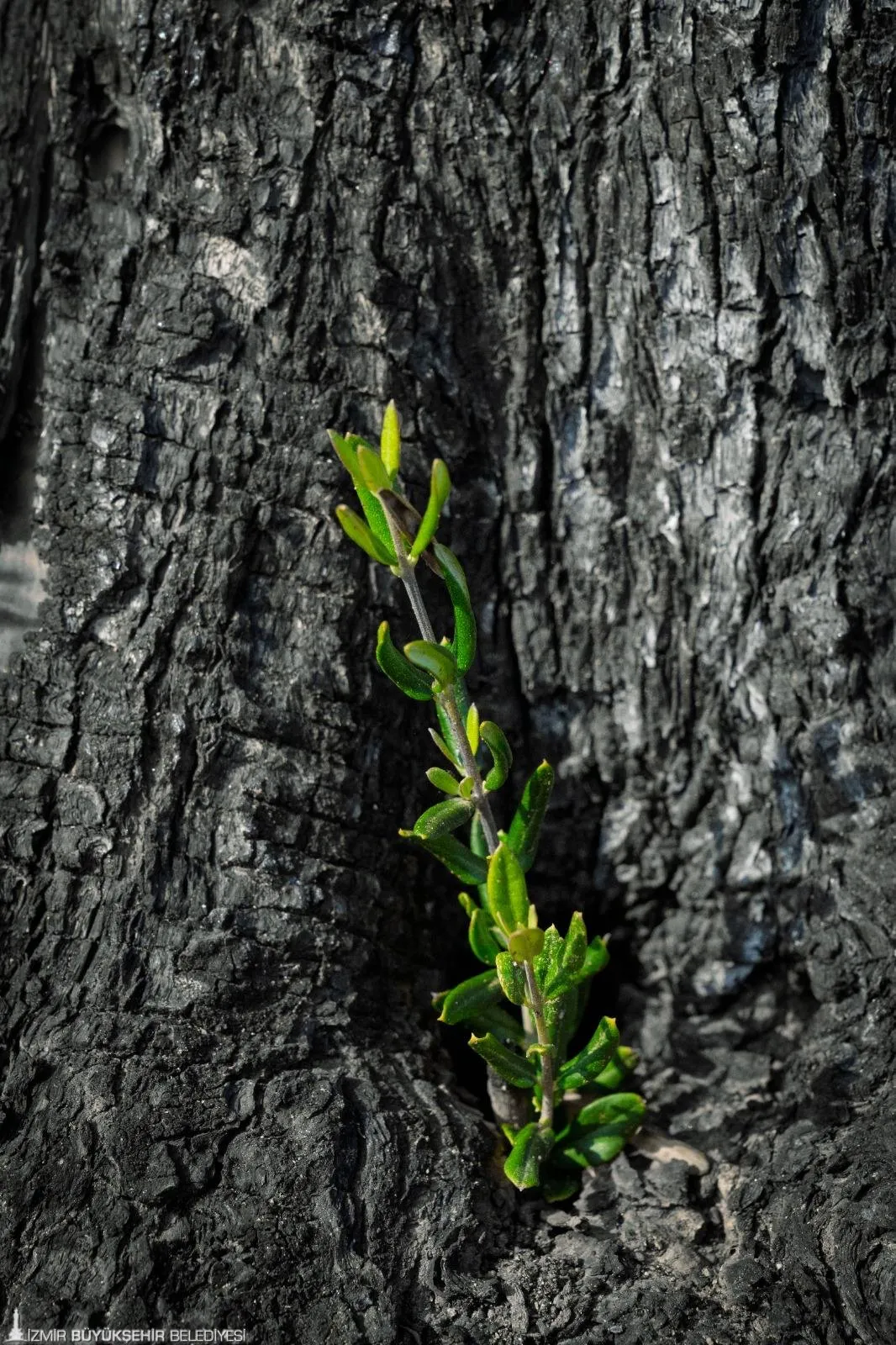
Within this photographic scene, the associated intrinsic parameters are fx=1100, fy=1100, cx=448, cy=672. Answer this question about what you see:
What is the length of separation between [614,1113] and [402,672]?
2.57 ft

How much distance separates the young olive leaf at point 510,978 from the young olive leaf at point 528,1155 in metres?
0.26

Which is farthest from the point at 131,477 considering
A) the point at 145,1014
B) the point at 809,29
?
the point at 809,29

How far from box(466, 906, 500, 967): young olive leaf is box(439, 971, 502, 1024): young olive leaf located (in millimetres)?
43

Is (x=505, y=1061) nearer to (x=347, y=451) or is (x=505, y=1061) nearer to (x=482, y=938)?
(x=482, y=938)

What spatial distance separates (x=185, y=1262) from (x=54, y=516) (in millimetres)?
1161

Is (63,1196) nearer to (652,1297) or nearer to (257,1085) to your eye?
(257,1085)

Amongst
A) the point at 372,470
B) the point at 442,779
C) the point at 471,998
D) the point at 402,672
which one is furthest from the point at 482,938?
the point at 372,470

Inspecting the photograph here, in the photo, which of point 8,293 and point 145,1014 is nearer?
point 145,1014

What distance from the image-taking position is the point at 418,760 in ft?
6.55

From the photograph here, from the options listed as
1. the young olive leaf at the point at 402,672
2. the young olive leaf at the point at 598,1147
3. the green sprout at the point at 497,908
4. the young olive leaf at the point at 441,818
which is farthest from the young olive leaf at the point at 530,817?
the young olive leaf at the point at 598,1147

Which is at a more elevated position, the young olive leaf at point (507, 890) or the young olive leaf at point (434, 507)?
Answer: the young olive leaf at point (434, 507)

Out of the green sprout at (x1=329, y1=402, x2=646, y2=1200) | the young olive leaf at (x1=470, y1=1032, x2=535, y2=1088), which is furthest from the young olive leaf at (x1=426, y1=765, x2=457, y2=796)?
the young olive leaf at (x1=470, y1=1032, x2=535, y2=1088)

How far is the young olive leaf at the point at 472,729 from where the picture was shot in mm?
1529

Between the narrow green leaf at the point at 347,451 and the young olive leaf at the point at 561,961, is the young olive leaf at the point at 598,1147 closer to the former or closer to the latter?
the young olive leaf at the point at 561,961
